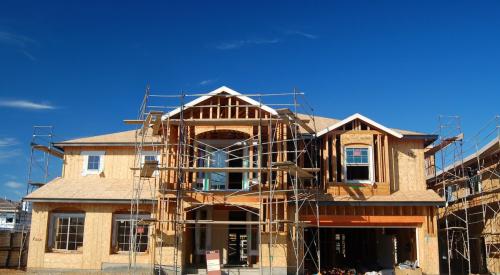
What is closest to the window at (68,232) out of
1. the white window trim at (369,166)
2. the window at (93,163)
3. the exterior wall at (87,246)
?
the exterior wall at (87,246)

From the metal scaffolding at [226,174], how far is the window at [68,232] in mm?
3082

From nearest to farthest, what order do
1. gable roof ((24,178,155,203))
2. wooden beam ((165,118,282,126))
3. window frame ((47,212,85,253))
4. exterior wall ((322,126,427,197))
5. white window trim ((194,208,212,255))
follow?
wooden beam ((165,118,282,126))
exterior wall ((322,126,427,197))
gable roof ((24,178,155,203))
white window trim ((194,208,212,255))
window frame ((47,212,85,253))

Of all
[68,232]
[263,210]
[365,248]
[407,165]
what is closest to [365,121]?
[407,165]

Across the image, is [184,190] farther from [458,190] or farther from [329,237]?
[458,190]

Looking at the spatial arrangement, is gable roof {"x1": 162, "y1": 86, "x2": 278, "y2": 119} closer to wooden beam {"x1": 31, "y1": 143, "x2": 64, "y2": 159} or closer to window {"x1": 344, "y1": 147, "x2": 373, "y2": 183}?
window {"x1": 344, "y1": 147, "x2": 373, "y2": 183}

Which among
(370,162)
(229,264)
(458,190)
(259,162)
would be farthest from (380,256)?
(259,162)

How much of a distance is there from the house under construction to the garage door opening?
0.36 m

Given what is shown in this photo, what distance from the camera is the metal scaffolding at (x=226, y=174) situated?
74.5ft

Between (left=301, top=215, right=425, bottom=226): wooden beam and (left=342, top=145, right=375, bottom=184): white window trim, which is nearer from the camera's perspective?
(left=301, top=215, right=425, bottom=226): wooden beam

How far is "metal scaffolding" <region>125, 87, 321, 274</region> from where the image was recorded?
22719mm

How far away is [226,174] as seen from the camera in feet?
81.3

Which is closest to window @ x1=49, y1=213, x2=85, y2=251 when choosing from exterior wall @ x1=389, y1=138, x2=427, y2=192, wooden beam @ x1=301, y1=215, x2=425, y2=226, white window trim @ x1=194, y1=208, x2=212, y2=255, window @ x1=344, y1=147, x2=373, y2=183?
white window trim @ x1=194, y1=208, x2=212, y2=255

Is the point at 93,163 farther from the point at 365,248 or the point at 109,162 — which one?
the point at 365,248

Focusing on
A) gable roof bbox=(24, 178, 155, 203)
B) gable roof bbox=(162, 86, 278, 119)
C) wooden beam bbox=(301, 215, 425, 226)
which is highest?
gable roof bbox=(162, 86, 278, 119)
